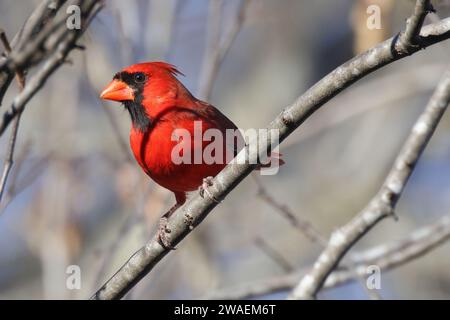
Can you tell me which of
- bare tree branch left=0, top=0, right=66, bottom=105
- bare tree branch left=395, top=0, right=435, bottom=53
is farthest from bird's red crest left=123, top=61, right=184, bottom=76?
bare tree branch left=395, top=0, right=435, bottom=53

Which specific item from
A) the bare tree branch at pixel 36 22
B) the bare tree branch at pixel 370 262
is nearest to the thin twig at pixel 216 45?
the bare tree branch at pixel 370 262

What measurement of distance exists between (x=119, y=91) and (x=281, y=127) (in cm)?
157

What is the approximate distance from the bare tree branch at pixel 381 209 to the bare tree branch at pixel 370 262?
0.49 meters

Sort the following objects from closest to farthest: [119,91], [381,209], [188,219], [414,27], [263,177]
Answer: [414,27], [188,219], [381,209], [119,91], [263,177]

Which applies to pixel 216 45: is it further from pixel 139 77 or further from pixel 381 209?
pixel 381 209

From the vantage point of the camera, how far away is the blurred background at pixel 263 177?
5.88m

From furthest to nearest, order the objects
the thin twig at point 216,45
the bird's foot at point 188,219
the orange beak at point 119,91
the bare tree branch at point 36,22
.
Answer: the thin twig at point 216,45 → the orange beak at point 119,91 → the bird's foot at point 188,219 → the bare tree branch at point 36,22

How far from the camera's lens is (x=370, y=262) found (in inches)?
158

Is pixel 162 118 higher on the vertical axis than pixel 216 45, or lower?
lower

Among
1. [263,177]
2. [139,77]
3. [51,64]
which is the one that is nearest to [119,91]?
[139,77]

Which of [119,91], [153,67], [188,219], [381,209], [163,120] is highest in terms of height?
[153,67]

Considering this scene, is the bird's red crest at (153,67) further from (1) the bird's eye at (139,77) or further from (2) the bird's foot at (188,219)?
(2) the bird's foot at (188,219)

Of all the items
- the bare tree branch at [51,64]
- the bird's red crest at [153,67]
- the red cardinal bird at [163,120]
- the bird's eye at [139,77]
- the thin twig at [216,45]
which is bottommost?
the bare tree branch at [51,64]

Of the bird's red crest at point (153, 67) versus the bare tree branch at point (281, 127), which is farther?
the bird's red crest at point (153, 67)
